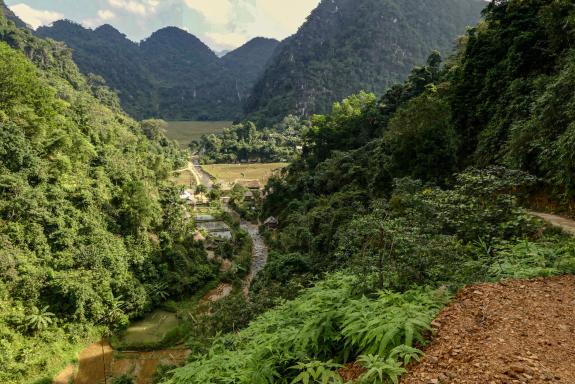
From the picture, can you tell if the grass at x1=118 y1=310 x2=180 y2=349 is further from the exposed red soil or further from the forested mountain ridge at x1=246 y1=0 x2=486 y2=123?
the forested mountain ridge at x1=246 y1=0 x2=486 y2=123

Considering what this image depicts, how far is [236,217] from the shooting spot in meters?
59.3

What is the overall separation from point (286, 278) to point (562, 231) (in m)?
17.6

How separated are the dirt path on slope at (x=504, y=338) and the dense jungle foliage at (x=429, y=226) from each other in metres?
0.29

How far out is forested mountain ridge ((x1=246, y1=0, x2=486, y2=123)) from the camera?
415 ft

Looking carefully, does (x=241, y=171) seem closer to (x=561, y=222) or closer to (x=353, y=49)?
(x=353, y=49)

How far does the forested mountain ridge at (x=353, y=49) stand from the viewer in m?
126

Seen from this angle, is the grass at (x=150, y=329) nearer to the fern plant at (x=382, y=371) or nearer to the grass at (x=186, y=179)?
the fern plant at (x=382, y=371)

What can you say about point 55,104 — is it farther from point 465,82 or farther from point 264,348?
point 264,348

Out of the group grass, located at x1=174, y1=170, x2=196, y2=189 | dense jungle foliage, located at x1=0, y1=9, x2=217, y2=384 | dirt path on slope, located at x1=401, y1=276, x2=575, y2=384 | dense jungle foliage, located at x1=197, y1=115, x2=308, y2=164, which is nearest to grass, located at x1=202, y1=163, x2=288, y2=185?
dense jungle foliage, located at x1=197, y1=115, x2=308, y2=164

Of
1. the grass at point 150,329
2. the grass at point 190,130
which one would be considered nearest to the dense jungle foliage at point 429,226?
the grass at point 150,329

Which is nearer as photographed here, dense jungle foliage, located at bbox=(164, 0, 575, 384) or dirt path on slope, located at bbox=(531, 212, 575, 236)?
dense jungle foliage, located at bbox=(164, 0, 575, 384)

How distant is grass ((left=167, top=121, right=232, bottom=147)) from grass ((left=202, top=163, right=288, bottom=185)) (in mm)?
34092

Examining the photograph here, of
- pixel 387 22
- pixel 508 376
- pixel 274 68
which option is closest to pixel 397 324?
pixel 508 376

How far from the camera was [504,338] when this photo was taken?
452 cm
